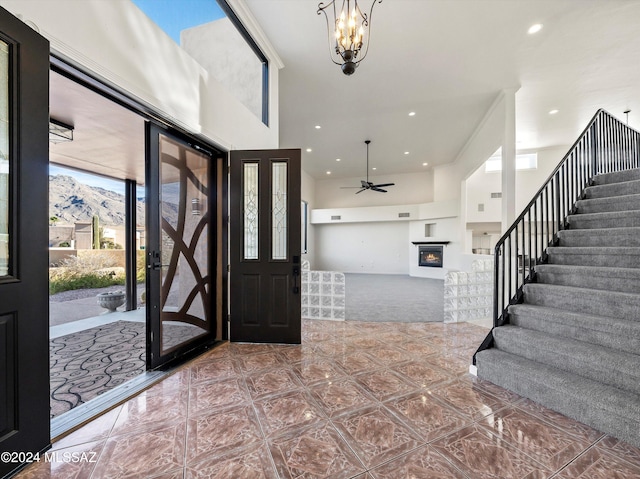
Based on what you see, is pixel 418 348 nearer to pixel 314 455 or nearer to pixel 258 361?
pixel 258 361

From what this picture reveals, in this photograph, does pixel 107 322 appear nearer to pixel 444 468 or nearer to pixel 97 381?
pixel 97 381

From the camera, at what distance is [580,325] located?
2.33 meters

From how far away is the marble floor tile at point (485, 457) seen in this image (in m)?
1.50

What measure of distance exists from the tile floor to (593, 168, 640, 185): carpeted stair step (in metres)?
3.44

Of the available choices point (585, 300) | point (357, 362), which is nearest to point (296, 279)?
point (357, 362)

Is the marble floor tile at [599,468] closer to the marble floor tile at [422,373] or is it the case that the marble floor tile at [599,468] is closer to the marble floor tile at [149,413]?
the marble floor tile at [422,373]

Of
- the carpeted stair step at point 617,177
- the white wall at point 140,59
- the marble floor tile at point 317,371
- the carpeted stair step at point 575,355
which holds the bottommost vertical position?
the marble floor tile at point 317,371

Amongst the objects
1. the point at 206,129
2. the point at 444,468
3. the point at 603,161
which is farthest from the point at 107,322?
the point at 603,161

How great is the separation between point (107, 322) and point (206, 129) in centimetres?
366

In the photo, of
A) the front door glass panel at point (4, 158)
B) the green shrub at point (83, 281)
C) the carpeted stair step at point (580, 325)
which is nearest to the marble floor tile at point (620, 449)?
the carpeted stair step at point (580, 325)

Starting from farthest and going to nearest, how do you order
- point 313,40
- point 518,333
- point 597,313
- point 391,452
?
point 313,40 < point 518,333 < point 597,313 < point 391,452

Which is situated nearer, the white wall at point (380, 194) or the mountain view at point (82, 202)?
the mountain view at point (82, 202)

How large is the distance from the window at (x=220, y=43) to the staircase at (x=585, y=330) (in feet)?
13.4

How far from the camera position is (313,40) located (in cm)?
383
